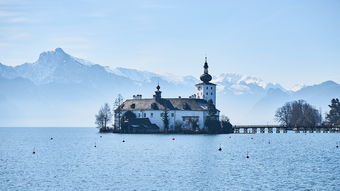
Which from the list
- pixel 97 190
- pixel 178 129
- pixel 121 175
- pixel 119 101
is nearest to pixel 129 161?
pixel 121 175

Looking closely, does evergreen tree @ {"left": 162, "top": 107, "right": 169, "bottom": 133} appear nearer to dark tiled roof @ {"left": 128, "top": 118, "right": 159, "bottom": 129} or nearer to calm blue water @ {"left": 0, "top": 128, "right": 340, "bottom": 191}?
dark tiled roof @ {"left": 128, "top": 118, "right": 159, "bottom": 129}

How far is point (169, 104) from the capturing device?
18725cm

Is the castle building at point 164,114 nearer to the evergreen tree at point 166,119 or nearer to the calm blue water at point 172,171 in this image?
the evergreen tree at point 166,119

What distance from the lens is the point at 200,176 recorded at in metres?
65.1

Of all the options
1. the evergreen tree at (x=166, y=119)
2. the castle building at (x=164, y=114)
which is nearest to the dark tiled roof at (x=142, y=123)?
the castle building at (x=164, y=114)

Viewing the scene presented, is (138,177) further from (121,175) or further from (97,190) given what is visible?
(97,190)

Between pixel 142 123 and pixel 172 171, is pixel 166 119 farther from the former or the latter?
pixel 172 171

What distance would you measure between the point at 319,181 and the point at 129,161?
30.5 metres

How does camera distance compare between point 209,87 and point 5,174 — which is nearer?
point 5,174

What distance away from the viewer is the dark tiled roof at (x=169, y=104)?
183750mm

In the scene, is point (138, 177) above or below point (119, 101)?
below

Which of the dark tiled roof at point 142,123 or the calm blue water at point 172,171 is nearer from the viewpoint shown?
the calm blue water at point 172,171

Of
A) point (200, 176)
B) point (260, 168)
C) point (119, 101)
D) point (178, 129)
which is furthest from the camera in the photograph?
point (119, 101)

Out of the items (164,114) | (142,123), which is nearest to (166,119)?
(164,114)
